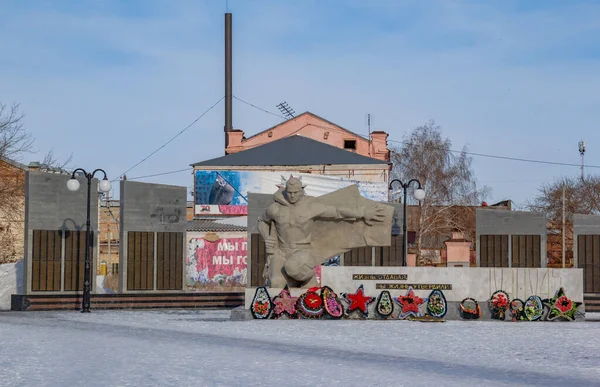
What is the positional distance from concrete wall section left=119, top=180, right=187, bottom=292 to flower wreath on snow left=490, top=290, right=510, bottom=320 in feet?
40.8

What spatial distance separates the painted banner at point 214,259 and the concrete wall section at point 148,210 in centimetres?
1719

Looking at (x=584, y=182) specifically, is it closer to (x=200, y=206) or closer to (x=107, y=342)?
(x=200, y=206)

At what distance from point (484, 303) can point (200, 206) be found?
3381 centimetres

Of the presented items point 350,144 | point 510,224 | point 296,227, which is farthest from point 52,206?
point 350,144

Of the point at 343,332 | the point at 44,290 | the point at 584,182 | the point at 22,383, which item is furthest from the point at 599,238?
the point at 584,182

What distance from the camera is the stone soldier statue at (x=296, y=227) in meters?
26.1

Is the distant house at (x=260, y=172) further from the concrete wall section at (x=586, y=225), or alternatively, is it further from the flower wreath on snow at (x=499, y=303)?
the flower wreath on snow at (x=499, y=303)

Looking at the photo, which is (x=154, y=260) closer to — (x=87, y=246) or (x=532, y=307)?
(x=87, y=246)

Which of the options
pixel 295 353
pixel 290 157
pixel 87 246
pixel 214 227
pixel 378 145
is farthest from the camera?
pixel 378 145

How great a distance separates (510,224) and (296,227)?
12187 millimetres

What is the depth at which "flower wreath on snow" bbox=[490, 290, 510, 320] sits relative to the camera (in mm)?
26375

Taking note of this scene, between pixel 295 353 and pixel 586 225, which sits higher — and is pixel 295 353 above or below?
below

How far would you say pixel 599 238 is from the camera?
114 ft

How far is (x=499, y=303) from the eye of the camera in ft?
86.5
